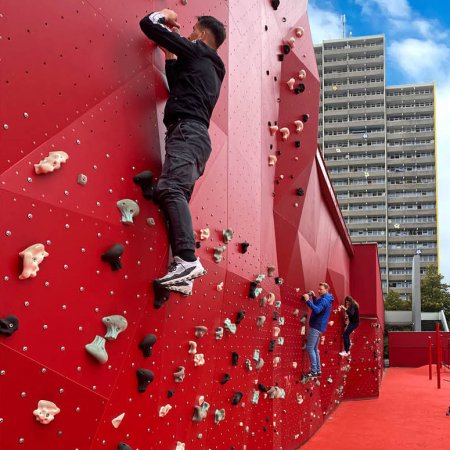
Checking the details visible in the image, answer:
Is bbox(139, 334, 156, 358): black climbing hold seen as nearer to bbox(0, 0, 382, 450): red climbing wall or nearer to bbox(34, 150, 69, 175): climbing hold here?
bbox(0, 0, 382, 450): red climbing wall

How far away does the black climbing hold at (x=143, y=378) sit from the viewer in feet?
8.50

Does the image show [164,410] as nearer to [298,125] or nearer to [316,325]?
[298,125]

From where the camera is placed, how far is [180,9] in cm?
321

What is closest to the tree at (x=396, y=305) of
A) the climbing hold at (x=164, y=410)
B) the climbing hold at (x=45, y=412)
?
the climbing hold at (x=164, y=410)

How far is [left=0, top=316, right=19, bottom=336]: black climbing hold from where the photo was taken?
71.3 inches

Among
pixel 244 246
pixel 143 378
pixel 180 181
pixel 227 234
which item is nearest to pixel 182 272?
pixel 180 181

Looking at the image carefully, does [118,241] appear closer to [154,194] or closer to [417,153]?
[154,194]

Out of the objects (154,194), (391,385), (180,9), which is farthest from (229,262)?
(391,385)

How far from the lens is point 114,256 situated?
92.9 inches

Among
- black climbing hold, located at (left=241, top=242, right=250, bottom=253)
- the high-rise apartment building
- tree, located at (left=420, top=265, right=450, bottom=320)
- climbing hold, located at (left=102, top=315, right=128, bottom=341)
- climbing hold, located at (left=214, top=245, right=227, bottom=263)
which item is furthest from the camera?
the high-rise apartment building

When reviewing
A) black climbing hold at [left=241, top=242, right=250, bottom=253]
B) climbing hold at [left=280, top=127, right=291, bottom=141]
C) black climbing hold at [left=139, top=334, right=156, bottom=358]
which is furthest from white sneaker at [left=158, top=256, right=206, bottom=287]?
climbing hold at [left=280, top=127, right=291, bottom=141]

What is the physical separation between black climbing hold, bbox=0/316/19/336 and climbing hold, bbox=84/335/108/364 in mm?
417

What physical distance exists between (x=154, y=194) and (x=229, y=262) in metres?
1.42

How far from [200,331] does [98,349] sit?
1.16 metres
